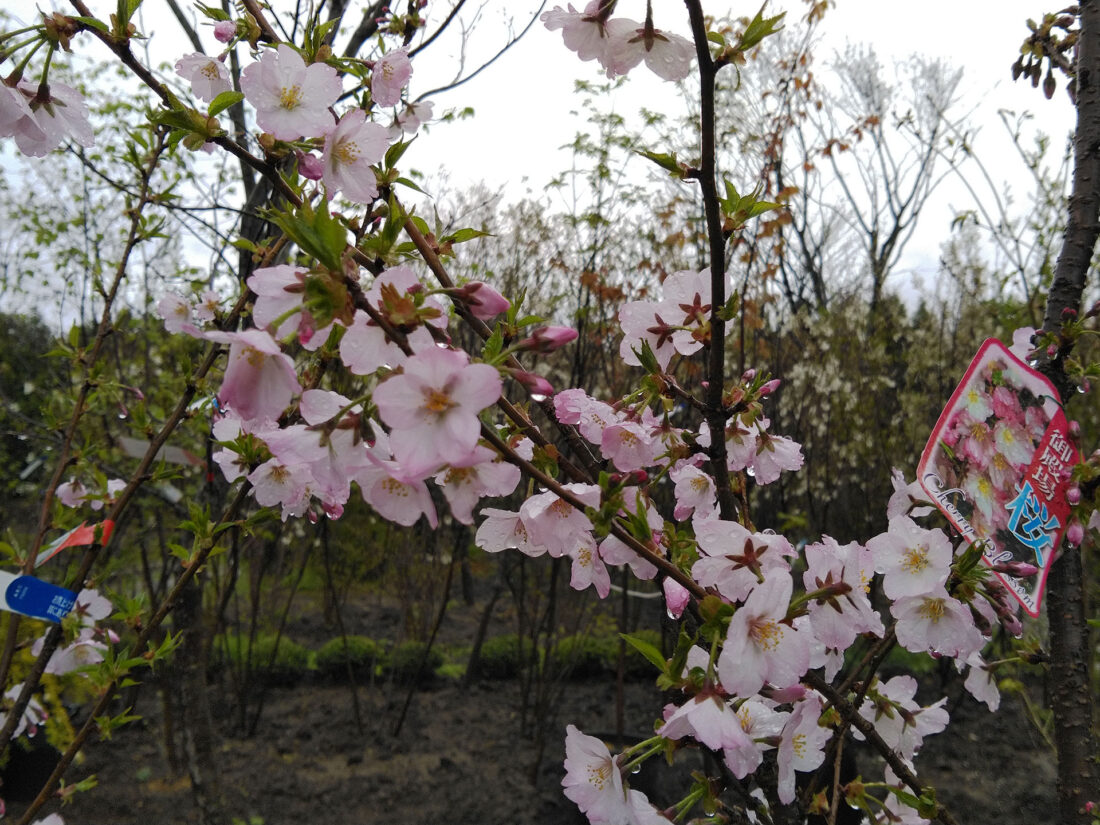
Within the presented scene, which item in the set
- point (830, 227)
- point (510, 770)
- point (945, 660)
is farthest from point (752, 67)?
A: point (510, 770)

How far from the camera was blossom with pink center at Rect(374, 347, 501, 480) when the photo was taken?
0.62 meters

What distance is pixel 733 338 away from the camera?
587cm

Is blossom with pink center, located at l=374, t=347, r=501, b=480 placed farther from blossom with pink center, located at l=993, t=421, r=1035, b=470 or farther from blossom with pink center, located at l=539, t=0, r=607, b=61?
blossom with pink center, located at l=993, t=421, r=1035, b=470

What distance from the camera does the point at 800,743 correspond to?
3.29ft

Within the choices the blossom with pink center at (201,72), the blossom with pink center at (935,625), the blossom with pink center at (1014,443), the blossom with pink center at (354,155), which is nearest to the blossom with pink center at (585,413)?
the blossom with pink center at (354,155)

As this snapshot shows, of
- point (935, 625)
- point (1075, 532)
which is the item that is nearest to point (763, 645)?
point (935, 625)

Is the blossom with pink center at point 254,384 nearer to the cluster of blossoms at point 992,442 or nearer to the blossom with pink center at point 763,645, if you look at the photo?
the blossom with pink center at point 763,645

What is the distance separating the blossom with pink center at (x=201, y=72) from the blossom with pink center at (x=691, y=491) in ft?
3.67

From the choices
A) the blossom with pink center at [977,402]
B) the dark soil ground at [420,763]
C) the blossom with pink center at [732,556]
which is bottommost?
the dark soil ground at [420,763]

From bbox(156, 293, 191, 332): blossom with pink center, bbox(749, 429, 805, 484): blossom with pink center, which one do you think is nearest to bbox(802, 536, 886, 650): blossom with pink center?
bbox(749, 429, 805, 484): blossom with pink center

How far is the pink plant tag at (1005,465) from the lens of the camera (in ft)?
3.54

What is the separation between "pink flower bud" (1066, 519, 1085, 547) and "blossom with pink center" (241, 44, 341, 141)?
1.40 m

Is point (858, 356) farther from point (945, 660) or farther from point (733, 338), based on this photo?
point (945, 660)

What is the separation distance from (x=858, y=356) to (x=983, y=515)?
5971 millimetres
